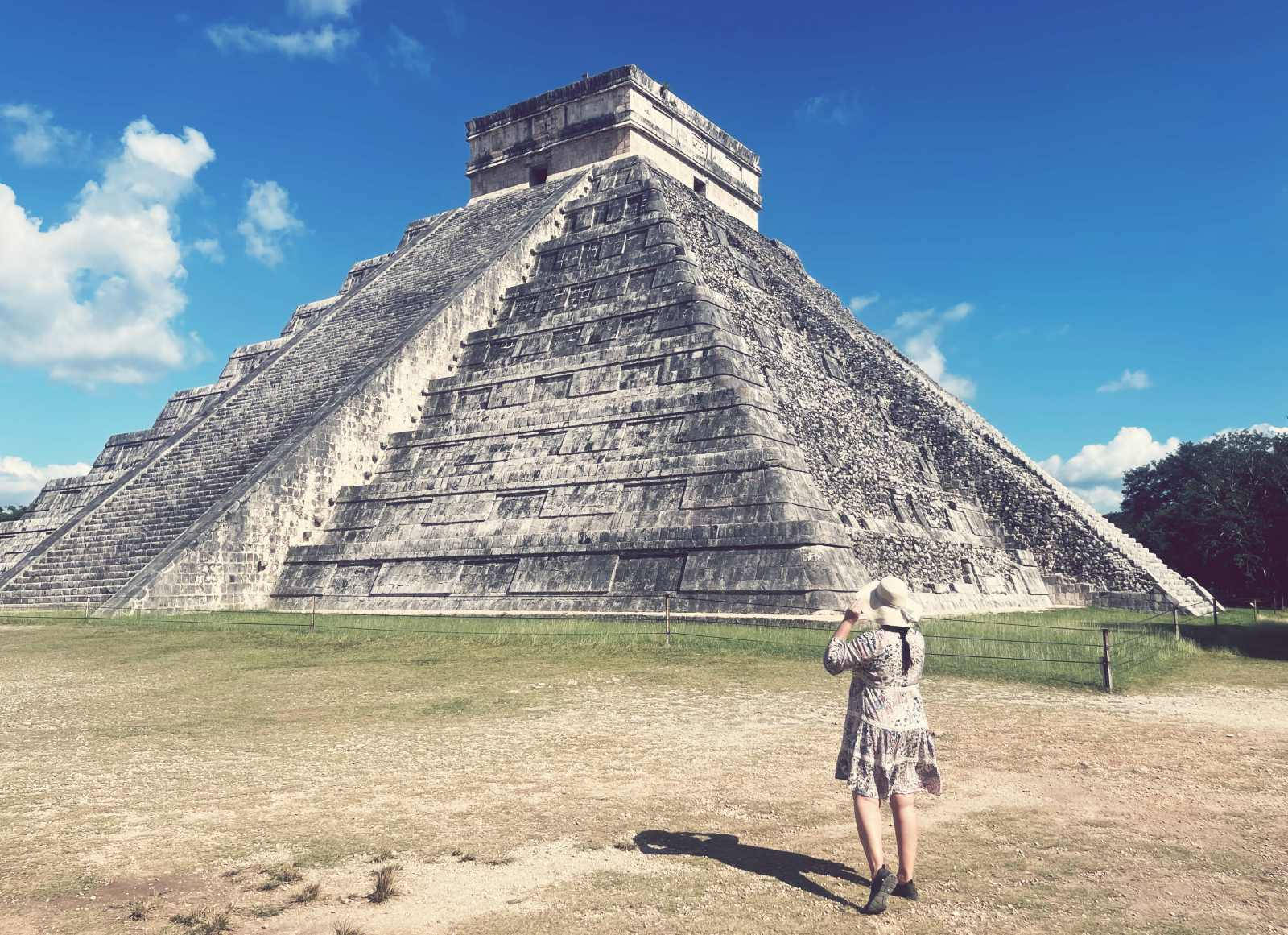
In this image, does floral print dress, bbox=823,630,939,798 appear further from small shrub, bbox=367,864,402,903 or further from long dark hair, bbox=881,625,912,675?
small shrub, bbox=367,864,402,903

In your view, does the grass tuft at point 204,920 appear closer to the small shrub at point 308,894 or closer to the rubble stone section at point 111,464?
the small shrub at point 308,894

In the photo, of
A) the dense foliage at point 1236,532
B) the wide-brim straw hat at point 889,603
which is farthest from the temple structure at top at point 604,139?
the wide-brim straw hat at point 889,603

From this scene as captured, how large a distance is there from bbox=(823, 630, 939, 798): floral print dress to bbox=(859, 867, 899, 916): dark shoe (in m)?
0.33

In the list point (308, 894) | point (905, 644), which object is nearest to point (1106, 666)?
point (905, 644)

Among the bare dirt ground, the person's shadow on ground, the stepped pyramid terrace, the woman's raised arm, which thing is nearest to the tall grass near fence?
the stepped pyramid terrace

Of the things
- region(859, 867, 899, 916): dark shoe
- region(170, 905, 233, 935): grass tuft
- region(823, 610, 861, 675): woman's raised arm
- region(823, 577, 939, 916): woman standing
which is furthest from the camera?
region(823, 610, 861, 675): woman's raised arm

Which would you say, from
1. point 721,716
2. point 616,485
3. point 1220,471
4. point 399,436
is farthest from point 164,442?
point 1220,471

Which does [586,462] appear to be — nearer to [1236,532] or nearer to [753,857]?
[753,857]

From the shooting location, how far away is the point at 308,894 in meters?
3.90

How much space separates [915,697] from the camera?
4.31 metres

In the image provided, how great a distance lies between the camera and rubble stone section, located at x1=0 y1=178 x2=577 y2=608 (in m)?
16.0

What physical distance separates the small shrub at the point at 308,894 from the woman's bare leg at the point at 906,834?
2452mm

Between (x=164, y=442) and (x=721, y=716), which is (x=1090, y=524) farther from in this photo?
(x=164, y=442)

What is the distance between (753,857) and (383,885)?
1.68m
